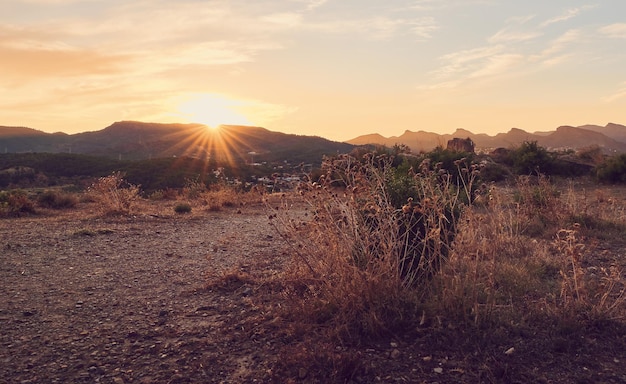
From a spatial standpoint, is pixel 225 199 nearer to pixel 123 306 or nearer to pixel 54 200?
pixel 54 200

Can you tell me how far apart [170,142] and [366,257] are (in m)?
68.8

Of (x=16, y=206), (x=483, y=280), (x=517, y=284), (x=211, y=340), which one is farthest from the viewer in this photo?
(x=16, y=206)

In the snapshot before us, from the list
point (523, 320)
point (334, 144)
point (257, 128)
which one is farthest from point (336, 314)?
point (257, 128)

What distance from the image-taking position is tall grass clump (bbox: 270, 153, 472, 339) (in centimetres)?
348

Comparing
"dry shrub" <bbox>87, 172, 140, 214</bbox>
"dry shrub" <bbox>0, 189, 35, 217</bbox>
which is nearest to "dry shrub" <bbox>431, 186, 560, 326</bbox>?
"dry shrub" <bbox>87, 172, 140, 214</bbox>

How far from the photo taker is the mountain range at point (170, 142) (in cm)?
5991

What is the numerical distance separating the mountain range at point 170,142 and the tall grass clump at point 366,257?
4798cm

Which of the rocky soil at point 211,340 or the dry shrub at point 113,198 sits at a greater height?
the dry shrub at point 113,198

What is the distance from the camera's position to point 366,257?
368cm

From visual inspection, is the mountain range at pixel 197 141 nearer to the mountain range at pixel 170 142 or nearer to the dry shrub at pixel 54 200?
the mountain range at pixel 170 142

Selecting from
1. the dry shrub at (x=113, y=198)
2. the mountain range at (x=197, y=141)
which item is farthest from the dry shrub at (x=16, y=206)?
the mountain range at (x=197, y=141)

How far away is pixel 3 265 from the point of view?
5914 millimetres

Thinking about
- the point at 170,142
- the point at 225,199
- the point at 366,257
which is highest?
the point at 170,142

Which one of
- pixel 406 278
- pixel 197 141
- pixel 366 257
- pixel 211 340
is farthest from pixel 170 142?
pixel 406 278
